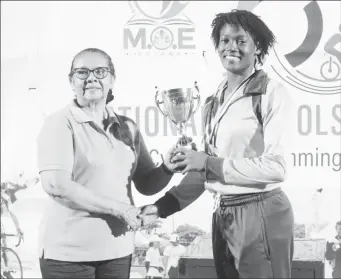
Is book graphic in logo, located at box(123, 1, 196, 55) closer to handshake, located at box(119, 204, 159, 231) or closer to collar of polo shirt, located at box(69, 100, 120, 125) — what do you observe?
collar of polo shirt, located at box(69, 100, 120, 125)

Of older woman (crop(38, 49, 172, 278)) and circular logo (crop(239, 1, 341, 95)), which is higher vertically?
circular logo (crop(239, 1, 341, 95))

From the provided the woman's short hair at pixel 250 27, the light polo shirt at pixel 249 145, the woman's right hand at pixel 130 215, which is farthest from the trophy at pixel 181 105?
the woman's right hand at pixel 130 215

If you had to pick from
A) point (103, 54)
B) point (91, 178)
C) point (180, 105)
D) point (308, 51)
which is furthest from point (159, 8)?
point (91, 178)

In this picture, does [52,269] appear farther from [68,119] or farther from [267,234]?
[267,234]

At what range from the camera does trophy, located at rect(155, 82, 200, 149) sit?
204 cm

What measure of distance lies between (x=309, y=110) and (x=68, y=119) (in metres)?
1.08

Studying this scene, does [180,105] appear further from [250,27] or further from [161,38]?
[250,27]

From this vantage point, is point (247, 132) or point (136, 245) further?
point (136, 245)

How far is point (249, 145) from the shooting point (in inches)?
75.7

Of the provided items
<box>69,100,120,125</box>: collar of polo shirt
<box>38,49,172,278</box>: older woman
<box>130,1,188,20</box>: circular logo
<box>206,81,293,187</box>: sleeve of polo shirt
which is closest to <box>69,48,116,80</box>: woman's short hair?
<box>38,49,172,278</box>: older woman

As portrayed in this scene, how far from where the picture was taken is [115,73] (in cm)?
207

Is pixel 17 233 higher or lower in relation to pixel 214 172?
lower

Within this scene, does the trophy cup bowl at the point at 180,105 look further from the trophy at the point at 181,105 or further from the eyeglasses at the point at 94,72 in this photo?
the eyeglasses at the point at 94,72

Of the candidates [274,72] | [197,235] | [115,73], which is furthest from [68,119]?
[274,72]
